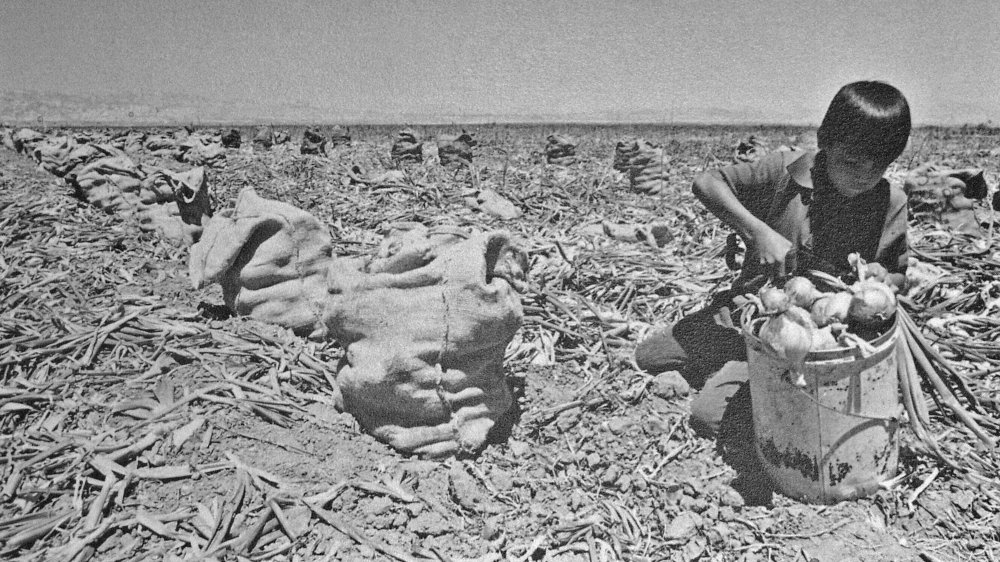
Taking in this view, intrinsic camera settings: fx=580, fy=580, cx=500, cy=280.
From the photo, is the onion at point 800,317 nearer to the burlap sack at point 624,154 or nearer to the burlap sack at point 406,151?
the burlap sack at point 624,154

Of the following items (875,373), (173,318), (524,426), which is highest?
(875,373)

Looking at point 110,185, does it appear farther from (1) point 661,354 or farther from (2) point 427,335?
(1) point 661,354

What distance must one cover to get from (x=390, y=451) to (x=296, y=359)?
970 millimetres

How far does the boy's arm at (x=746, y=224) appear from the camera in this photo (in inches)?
88.7

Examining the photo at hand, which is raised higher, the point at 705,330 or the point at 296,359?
the point at 705,330

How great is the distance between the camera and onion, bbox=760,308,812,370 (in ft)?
5.78

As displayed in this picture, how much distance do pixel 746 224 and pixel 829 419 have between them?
0.85 meters

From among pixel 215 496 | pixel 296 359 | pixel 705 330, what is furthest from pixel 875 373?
pixel 296 359

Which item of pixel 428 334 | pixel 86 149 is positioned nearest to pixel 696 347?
pixel 428 334

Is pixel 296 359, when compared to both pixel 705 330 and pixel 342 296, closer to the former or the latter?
pixel 342 296

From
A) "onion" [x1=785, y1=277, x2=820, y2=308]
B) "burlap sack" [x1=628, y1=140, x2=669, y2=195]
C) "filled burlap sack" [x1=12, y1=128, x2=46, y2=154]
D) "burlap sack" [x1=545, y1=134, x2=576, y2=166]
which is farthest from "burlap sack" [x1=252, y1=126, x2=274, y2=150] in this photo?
"onion" [x1=785, y1=277, x2=820, y2=308]

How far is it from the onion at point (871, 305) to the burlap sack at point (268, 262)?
253 centimetres

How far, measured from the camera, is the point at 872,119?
2023 mm

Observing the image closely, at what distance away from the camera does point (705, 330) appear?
113 inches
